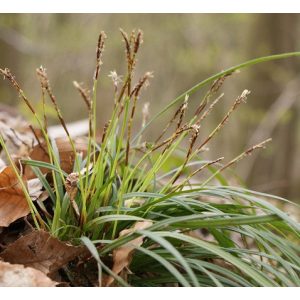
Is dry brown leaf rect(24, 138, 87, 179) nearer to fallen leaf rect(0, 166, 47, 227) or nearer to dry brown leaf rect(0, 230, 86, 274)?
fallen leaf rect(0, 166, 47, 227)

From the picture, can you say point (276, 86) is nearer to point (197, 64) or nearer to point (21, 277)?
point (197, 64)

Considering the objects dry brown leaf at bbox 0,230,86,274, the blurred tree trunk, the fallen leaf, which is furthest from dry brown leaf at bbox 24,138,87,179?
the blurred tree trunk

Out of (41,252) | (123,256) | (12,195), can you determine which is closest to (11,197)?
(12,195)

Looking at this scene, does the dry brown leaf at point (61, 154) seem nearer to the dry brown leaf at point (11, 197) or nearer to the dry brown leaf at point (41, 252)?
the dry brown leaf at point (11, 197)

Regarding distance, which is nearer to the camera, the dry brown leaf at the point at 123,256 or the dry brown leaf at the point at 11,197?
the dry brown leaf at the point at 123,256

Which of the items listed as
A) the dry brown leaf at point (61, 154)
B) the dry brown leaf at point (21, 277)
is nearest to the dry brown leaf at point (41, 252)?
the dry brown leaf at point (21, 277)

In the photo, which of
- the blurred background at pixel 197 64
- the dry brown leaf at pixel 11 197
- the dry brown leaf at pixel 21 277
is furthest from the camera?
the blurred background at pixel 197 64
